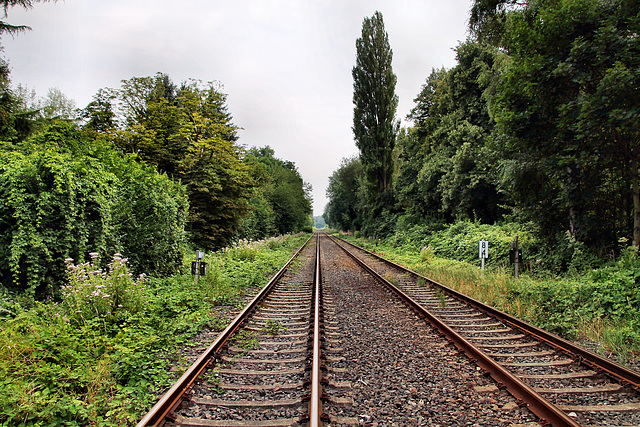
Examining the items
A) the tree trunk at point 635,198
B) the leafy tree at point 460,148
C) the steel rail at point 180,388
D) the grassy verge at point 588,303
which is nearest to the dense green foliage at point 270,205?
the leafy tree at point 460,148

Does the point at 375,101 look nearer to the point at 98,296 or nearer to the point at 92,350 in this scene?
the point at 98,296

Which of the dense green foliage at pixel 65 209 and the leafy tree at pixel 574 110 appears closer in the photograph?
the dense green foliage at pixel 65 209

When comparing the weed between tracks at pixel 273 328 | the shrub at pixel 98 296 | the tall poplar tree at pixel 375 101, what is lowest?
the weed between tracks at pixel 273 328

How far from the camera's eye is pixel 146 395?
10.3ft

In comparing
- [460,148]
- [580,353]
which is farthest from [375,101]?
[580,353]

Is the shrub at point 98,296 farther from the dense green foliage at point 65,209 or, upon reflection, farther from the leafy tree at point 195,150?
the leafy tree at point 195,150

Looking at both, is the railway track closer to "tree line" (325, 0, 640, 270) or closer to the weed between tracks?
the weed between tracks

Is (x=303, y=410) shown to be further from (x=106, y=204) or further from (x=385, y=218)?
(x=385, y=218)

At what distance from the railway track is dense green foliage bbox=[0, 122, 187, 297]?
20.8 ft

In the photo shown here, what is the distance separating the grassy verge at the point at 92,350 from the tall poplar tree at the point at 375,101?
1008 inches

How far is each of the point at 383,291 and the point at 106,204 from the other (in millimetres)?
6518

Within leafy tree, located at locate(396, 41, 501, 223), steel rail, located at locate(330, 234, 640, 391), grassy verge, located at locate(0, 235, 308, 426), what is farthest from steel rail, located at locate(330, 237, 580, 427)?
leafy tree, located at locate(396, 41, 501, 223)

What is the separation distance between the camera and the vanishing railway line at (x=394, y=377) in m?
2.95

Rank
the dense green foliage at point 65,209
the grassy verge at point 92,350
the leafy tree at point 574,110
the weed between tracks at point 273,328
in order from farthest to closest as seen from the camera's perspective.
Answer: the leafy tree at point 574,110, the weed between tracks at point 273,328, the dense green foliage at point 65,209, the grassy verge at point 92,350
